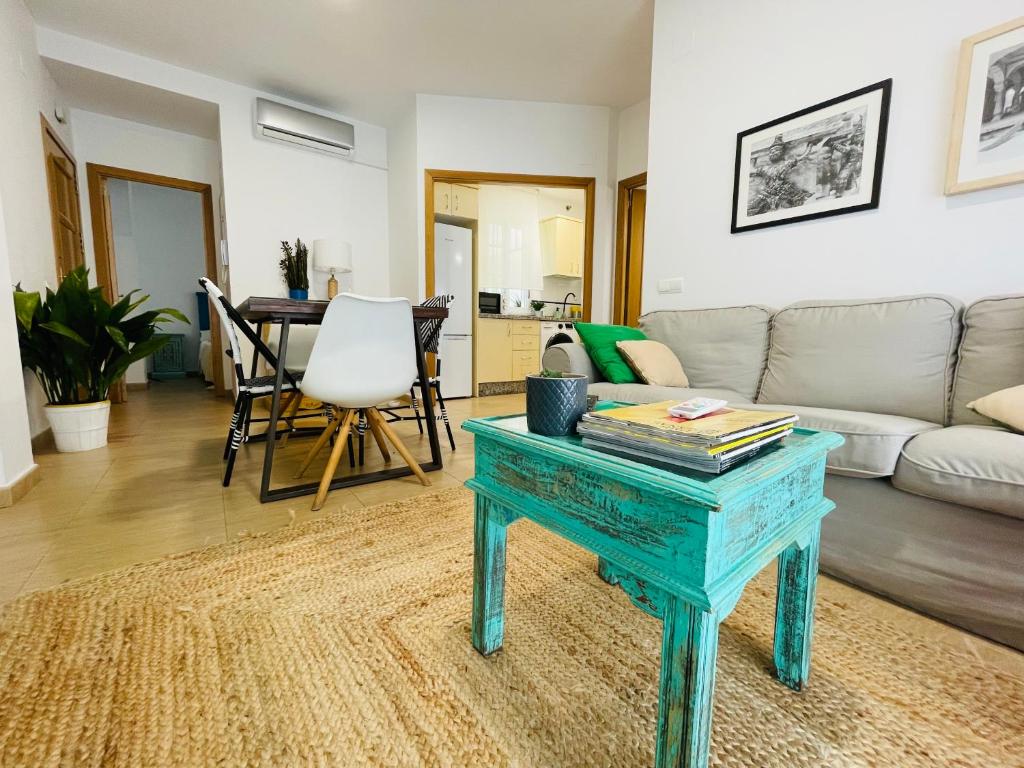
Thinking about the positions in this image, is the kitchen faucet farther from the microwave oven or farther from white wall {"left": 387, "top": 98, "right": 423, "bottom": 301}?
white wall {"left": 387, "top": 98, "right": 423, "bottom": 301}

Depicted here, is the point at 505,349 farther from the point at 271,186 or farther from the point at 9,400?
the point at 9,400

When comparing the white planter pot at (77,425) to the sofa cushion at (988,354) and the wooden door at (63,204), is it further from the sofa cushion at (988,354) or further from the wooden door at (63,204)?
the sofa cushion at (988,354)

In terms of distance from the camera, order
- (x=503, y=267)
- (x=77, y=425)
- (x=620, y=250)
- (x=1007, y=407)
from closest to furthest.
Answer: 1. (x=1007, y=407)
2. (x=77, y=425)
3. (x=620, y=250)
4. (x=503, y=267)

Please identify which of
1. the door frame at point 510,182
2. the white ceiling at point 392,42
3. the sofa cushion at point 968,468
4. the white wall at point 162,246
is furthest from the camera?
Answer: the white wall at point 162,246

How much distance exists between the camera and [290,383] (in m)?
2.07

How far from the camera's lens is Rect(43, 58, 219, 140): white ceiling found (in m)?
3.18

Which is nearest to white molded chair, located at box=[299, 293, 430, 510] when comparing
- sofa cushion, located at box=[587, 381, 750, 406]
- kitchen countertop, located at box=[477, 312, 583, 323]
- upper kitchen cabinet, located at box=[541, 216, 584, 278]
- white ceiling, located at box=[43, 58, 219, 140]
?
sofa cushion, located at box=[587, 381, 750, 406]

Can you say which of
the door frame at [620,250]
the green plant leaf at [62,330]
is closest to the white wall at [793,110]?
the door frame at [620,250]

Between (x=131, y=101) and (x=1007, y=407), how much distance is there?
543 centimetres

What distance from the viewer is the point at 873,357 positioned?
1.57 meters

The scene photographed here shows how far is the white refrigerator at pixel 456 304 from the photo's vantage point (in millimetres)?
4457

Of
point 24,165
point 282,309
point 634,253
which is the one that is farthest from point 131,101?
point 634,253

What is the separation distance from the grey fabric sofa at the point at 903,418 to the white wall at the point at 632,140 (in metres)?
2.31

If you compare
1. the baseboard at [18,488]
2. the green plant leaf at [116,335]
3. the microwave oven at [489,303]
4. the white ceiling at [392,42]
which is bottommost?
the baseboard at [18,488]
